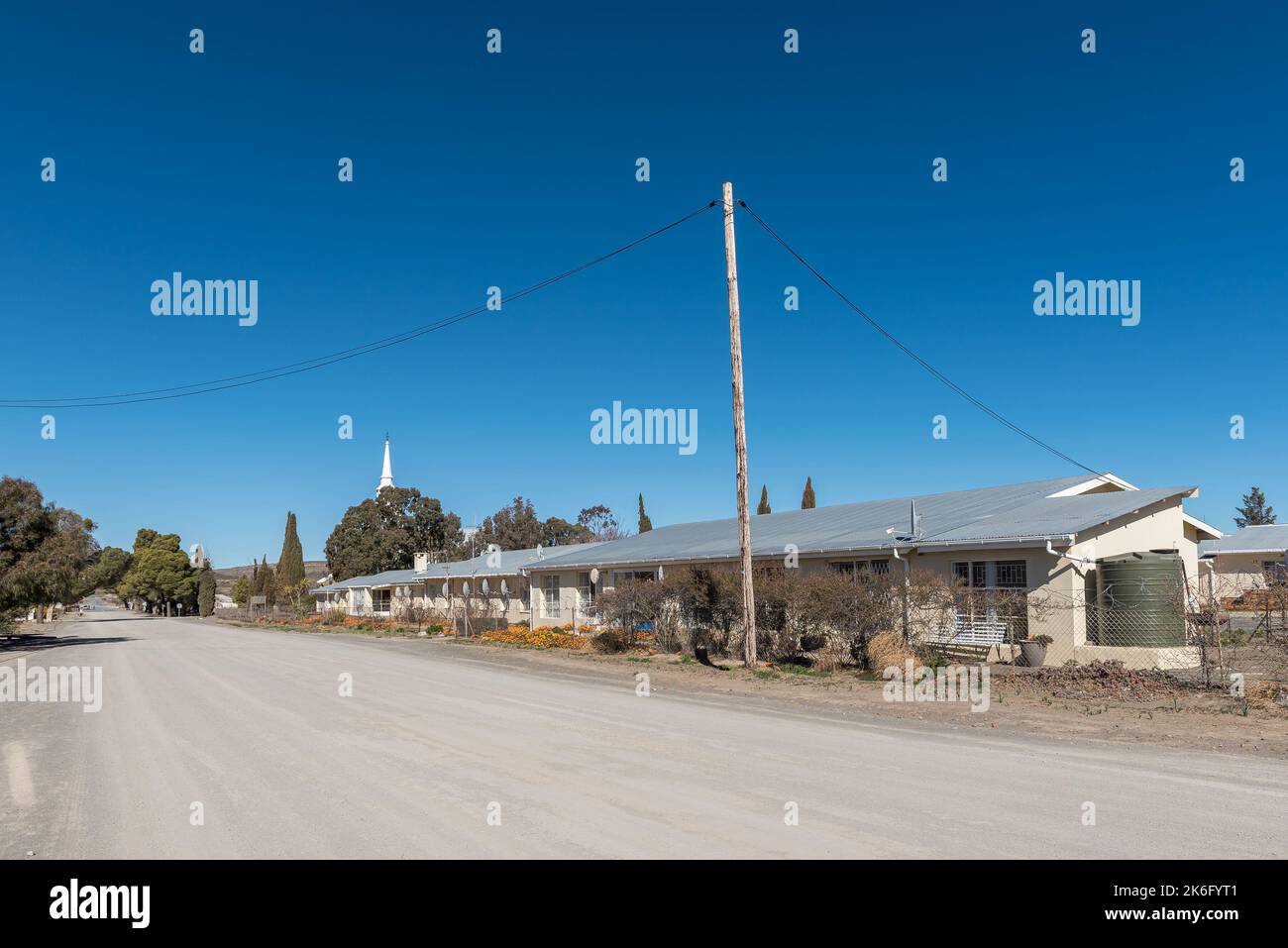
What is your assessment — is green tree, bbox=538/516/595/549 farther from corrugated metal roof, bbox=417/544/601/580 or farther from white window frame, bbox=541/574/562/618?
white window frame, bbox=541/574/562/618

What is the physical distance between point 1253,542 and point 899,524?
101 ft

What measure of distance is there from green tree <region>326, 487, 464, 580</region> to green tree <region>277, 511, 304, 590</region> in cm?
586

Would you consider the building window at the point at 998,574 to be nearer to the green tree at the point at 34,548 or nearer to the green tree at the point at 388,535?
the green tree at the point at 34,548

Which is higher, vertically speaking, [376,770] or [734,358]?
[734,358]

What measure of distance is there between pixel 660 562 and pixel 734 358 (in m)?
12.0

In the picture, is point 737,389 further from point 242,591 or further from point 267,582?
point 242,591

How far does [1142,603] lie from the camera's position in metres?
17.6

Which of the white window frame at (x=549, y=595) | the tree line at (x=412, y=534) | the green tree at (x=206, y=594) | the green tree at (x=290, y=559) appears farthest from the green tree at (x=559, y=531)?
the white window frame at (x=549, y=595)

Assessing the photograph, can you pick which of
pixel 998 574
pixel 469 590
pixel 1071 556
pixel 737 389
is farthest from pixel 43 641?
pixel 1071 556

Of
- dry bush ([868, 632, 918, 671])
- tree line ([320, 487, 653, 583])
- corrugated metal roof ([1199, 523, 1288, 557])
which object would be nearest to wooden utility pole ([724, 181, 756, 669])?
dry bush ([868, 632, 918, 671])

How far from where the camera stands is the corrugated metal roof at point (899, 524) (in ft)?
63.3

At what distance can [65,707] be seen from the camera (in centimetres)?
1439
